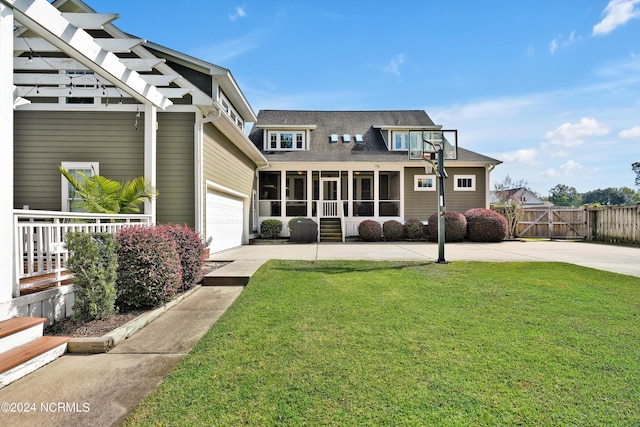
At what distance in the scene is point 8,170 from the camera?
2.88m

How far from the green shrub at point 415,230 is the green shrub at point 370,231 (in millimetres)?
1398

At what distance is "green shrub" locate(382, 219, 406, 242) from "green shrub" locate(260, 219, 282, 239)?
202 inches

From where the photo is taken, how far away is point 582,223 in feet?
46.6

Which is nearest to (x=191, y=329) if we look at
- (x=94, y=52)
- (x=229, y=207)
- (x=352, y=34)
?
(x=94, y=52)

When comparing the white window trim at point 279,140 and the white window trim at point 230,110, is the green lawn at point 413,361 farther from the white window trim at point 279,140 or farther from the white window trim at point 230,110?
the white window trim at point 279,140

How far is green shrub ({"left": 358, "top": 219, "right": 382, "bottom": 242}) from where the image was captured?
42.5 ft

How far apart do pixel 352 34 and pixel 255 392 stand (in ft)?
38.4

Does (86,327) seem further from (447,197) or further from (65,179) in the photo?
(447,197)

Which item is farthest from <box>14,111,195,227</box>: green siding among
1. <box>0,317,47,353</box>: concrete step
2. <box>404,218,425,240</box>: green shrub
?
<box>404,218,425,240</box>: green shrub

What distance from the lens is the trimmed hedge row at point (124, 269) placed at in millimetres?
3230

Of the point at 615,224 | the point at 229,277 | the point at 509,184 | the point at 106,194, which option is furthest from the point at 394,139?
the point at 509,184

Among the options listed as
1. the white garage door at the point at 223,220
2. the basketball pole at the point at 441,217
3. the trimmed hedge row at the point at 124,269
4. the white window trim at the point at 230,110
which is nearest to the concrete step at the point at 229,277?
the trimmed hedge row at the point at 124,269

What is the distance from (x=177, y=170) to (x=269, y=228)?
6.59 metres

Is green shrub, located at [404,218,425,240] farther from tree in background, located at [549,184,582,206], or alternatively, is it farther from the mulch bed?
tree in background, located at [549,184,582,206]
